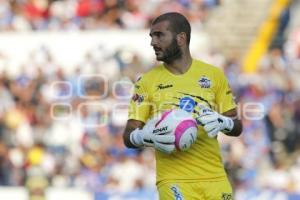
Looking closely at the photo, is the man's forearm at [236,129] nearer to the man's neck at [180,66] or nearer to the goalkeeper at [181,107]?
the goalkeeper at [181,107]

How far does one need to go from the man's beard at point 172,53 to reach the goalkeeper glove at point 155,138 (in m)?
0.46

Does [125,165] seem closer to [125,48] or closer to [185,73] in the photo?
[125,48]

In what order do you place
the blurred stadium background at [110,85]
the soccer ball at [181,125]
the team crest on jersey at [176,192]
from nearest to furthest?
the soccer ball at [181,125], the team crest on jersey at [176,192], the blurred stadium background at [110,85]

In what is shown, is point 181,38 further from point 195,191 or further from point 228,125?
point 195,191

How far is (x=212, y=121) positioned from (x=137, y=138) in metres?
0.54

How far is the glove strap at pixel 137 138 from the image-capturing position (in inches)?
220

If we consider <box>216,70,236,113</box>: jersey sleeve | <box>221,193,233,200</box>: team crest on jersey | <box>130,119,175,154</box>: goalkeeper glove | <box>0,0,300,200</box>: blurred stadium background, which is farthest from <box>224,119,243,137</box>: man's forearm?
<box>0,0,300,200</box>: blurred stadium background

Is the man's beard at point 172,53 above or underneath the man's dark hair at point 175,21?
underneath

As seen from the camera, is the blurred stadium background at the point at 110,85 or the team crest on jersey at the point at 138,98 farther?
the blurred stadium background at the point at 110,85

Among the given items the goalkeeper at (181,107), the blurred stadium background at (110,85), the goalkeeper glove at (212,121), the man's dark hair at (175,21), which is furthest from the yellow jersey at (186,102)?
the blurred stadium background at (110,85)

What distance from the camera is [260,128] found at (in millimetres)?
13094

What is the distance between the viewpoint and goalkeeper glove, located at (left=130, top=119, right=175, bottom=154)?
5.43 metres

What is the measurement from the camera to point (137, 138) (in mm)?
5605

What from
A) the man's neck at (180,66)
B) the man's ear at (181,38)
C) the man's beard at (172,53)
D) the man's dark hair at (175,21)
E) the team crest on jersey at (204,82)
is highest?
the man's dark hair at (175,21)
